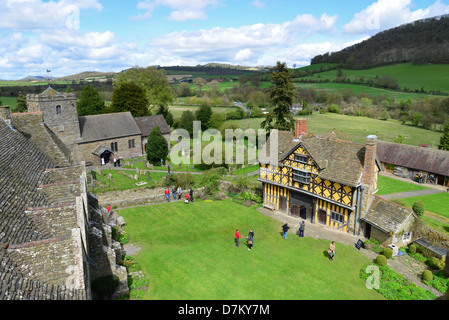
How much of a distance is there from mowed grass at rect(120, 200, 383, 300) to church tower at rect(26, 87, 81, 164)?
62.3 ft

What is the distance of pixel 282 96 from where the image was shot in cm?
3666

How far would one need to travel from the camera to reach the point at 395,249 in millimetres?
20359

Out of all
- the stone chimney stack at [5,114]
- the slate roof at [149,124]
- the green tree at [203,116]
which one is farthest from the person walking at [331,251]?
the green tree at [203,116]

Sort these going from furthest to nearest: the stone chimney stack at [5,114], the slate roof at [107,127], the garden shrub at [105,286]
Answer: the slate roof at [107,127] → the stone chimney stack at [5,114] → the garden shrub at [105,286]

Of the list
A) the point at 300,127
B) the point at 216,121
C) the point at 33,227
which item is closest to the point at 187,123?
the point at 216,121

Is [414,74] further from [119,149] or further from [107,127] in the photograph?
[107,127]

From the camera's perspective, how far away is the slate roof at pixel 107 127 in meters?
42.2

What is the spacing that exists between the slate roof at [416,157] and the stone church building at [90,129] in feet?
108

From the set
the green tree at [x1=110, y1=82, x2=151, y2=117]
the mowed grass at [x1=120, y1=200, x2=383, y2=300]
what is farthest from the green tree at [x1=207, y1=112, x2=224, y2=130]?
the mowed grass at [x1=120, y1=200, x2=383, y2=300]

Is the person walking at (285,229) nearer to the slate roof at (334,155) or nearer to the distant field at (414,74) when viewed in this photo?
the slate roof at (334,155)

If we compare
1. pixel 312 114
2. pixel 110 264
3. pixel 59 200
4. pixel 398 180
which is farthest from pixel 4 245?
pixel 312 114

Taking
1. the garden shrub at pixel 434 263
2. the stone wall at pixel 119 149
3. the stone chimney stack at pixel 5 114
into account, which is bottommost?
the garden shrub at pixel 434 263

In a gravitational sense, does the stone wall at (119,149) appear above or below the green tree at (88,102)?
below

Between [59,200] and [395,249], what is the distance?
20.6 meters
